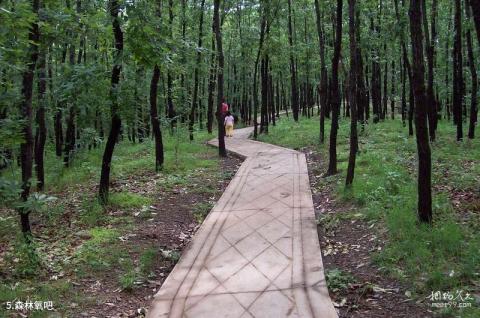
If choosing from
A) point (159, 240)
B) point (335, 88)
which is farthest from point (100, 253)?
point (335, 88)

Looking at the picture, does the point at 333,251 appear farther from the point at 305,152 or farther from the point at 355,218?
the point at 305,152

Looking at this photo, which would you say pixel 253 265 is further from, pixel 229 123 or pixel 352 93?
pixel 229 123

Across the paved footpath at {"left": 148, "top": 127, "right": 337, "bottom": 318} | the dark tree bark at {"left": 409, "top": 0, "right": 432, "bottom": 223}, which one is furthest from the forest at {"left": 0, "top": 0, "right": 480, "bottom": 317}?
the paved footpath at {"left": 148, "top": 127, "right": 337, "bottom": 318}

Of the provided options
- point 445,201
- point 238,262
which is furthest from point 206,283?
point 445,201

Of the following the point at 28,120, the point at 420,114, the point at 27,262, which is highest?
the point at 28,120

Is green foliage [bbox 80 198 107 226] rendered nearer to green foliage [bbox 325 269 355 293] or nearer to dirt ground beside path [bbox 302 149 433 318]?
dirt ground beside path [bbox 302 149 433 318]

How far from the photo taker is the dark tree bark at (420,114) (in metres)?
6.03

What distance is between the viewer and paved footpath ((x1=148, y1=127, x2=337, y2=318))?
497 cm

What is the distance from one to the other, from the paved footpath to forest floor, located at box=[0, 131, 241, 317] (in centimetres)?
36

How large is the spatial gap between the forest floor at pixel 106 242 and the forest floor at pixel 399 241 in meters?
2.51

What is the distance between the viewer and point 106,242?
6992mm

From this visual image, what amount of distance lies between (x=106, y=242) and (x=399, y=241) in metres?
4.47

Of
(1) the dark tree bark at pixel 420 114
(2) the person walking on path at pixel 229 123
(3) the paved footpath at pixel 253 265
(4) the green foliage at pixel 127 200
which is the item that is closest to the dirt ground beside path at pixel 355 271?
(3) the paved footpath at pixel 253 265

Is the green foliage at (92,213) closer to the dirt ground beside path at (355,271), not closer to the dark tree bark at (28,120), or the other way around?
the dark tree bark at (28,120)
